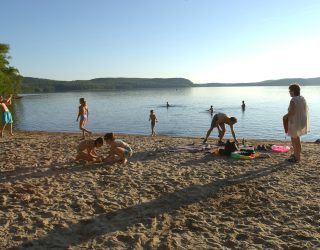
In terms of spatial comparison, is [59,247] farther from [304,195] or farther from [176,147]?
[176,147]

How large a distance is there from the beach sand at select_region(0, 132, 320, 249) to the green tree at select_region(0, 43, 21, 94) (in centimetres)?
5567

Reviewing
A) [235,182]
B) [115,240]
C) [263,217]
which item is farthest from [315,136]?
Result: [115,240]

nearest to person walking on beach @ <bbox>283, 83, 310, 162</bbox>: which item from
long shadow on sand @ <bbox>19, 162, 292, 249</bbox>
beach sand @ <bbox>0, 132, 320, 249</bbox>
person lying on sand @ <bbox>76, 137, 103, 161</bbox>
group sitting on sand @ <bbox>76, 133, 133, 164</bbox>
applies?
beach sand @ <bbox>0, 132, 320, 249</bbox>

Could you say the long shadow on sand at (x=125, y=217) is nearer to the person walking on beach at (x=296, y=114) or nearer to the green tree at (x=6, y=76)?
the person walking on beach at (x=296, y=114)

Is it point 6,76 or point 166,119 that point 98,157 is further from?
point 6,76

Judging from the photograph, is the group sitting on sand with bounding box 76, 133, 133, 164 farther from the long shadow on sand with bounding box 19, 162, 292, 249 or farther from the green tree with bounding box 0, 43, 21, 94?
the green tree with bounding box 0, 43, 21, 94

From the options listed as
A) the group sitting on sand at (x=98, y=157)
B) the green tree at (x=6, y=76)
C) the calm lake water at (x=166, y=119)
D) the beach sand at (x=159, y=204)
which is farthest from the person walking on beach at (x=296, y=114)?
the green tree at (x=6, y=76)

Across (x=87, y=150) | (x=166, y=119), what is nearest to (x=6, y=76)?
(x=166, y=119)

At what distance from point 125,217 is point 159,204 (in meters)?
0.90

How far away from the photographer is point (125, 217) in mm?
6273

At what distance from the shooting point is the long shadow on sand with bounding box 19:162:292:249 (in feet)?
17.6

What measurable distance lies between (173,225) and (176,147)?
Answer: 269 inches

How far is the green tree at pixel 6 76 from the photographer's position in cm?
6000

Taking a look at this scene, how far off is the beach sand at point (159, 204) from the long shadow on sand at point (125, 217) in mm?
17
